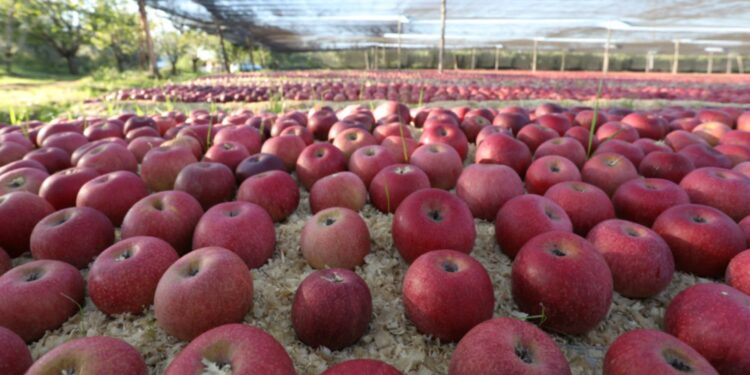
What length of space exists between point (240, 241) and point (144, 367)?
68 cm

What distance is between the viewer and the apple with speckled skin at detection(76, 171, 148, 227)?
7.50ft

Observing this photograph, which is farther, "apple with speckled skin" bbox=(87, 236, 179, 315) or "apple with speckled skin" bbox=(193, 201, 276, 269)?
"apple with speckled skin" bbox=(193, 201, 276, 269)

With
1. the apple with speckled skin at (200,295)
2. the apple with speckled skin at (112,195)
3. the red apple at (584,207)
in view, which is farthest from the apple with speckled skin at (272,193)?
the red apple at (584,207)

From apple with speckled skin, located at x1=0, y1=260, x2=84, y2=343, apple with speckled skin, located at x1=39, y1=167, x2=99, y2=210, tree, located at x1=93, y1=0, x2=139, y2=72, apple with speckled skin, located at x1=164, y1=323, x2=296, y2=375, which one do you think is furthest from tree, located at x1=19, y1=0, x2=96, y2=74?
apple with speckled skin, located at x1=164, y1=323, x2=296, y2=375

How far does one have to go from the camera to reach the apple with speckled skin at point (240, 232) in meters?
1.88

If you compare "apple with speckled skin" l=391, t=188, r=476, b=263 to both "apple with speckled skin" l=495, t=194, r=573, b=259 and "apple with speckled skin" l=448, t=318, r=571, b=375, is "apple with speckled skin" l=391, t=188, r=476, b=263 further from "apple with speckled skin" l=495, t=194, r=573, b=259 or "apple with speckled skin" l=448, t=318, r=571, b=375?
"apple with speckled skin" l=448, t=318, r=571, b=375

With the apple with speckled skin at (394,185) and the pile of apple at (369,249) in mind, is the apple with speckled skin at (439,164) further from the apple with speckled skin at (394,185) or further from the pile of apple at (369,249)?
the apple with speckled skin at (394,185)

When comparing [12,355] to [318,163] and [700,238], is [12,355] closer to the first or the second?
[318,163]

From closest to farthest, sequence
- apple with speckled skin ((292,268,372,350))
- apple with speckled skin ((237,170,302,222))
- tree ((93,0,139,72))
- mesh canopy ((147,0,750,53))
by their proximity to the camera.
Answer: apple with speckled skin ((292,268,372,350)) < apple with speckled skin ((237,170,302,222)) < mesh canopy ((147,0,750,53)) < tree ((93,0,139,72))

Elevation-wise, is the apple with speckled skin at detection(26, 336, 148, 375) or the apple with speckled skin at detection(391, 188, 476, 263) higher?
the apple with speckled skin at detection(391, 188, 476, 263)

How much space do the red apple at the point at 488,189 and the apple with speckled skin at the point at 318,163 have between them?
88 centimetres

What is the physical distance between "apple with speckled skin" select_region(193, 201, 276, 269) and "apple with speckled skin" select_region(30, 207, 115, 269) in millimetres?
507

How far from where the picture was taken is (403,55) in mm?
48406

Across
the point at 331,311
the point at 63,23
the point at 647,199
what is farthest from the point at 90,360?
the point at 63,23
